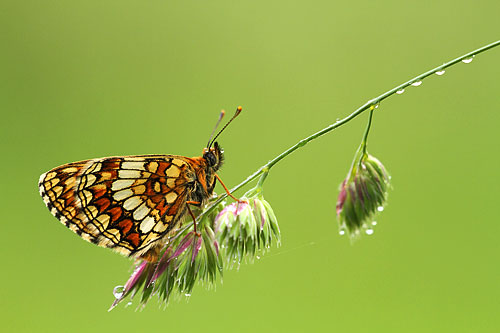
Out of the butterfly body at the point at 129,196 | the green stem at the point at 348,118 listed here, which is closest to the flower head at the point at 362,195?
the green stem at the point at 348,118

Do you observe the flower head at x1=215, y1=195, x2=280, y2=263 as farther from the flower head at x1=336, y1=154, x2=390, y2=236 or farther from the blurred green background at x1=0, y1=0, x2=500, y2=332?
the blurred green background at x1=0, y1=0, x2=500, y2=332

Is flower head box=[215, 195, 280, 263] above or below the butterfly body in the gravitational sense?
below

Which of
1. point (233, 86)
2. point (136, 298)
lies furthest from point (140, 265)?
point (233, 86)

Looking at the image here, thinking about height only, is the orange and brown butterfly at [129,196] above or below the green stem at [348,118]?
above

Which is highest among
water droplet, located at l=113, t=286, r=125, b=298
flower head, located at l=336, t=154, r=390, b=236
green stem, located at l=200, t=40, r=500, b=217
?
green stem, located at l=200, t=40, r=500, b=217

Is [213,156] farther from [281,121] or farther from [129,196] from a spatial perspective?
[281,121]

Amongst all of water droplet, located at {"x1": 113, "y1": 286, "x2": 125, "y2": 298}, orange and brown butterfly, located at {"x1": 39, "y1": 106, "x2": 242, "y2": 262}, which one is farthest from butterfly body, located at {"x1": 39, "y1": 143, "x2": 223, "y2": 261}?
water droplet, located at {"x1": 113, "y1": 286, "x2": 125, "y2": 298}

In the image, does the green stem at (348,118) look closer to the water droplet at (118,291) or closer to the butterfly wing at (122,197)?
the butterfly wing at (122,197)
